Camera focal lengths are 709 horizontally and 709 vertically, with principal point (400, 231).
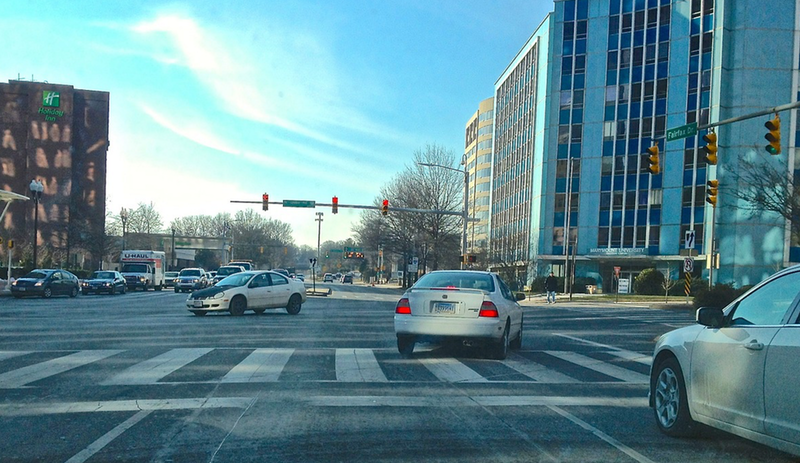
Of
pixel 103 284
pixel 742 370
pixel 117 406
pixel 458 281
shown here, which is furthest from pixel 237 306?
pixel 103 284

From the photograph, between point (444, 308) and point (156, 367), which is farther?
point (444, 308)

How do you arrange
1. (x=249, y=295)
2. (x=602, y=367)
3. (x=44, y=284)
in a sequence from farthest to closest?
(x=44, y=284) → (x=249, y=295) → (x=602, y=367)

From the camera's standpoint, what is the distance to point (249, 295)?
2273 centimetres

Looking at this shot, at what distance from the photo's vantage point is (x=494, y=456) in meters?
5.51

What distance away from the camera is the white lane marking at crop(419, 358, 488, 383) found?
9477 millimetres

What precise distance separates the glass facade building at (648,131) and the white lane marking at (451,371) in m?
42.0

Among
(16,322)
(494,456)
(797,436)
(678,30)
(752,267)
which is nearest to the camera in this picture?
(797,436)

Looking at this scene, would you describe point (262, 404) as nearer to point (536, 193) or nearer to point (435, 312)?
point (435, 312)

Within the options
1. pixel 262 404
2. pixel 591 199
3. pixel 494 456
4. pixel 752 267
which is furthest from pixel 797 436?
pixel 591 199

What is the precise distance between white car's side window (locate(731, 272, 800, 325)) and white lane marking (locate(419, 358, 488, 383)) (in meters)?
4.21

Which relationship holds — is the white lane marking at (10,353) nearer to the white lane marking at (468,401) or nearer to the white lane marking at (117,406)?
the white lane marking at (117,406)

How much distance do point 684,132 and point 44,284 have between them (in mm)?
29720

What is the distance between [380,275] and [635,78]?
6980 centimetres

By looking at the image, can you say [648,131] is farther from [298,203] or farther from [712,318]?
[712,318]
